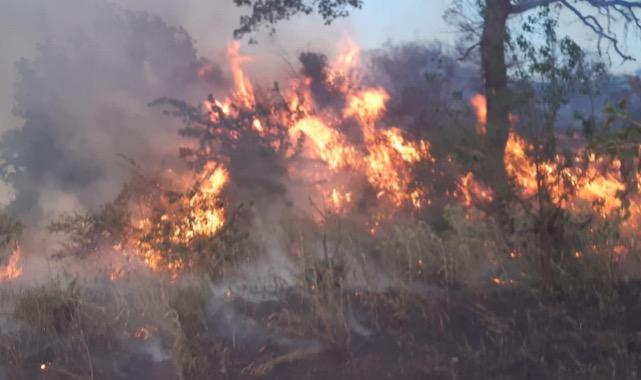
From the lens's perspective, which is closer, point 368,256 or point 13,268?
point 368,256

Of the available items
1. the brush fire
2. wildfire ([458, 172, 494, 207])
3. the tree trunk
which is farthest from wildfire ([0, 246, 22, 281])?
the tree trunk

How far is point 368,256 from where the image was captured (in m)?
6.98

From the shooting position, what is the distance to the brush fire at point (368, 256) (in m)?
5.36

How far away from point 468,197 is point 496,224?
362 mm

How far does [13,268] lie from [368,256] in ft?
11.8

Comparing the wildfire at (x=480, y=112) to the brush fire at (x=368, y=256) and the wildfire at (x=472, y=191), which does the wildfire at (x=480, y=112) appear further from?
the wildfire at (x=472, y=191)

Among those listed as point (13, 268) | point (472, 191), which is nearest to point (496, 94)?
point (472, 191)

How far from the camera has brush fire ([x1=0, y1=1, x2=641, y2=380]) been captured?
211 inches

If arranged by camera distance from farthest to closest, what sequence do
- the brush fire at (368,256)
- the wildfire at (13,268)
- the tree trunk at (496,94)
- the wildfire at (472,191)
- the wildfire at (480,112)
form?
the wildfire at (13,268), the wildfire at (472,191), the wildfire at (480,112), the tree trunk at (496,94), the brush fire at (368,256)

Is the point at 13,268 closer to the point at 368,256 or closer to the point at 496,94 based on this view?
the point at 368,256

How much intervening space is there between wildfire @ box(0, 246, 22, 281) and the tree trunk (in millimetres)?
4489

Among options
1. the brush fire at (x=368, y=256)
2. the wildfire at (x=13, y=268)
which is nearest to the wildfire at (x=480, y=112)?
the brush fire at (x=368, y=256)

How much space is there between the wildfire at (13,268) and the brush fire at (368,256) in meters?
0.03

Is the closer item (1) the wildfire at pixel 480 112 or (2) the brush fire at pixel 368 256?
(2) the brush fire at pixel 368 256
